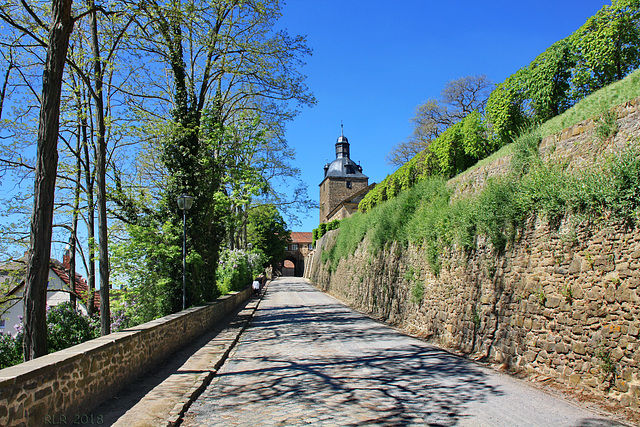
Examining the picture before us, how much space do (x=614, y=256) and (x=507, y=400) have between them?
2504mm

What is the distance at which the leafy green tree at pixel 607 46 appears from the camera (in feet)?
32.8

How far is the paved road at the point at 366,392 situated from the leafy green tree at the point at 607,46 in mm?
7652

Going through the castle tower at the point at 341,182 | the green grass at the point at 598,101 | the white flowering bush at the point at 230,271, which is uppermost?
the castle tower at the point at 341,182

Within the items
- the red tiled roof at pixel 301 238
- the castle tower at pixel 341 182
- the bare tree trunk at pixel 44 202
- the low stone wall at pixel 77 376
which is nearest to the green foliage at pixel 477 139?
the low stone wall at pixel 77 376

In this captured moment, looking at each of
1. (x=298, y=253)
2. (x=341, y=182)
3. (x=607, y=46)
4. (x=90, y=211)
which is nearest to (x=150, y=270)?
(x=90, y=211)

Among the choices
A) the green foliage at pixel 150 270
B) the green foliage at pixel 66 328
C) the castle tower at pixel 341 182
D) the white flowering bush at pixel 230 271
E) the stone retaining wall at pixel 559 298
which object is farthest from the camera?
the castle tower at pixel 341 182

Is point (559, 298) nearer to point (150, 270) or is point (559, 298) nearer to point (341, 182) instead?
point (150, 270)

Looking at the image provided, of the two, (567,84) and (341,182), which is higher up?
(341,182)

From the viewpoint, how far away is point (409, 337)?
40.3 feet

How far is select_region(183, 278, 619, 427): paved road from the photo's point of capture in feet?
17.1

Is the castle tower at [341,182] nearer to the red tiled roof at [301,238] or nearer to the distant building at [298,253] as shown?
the distant building at [298,253]

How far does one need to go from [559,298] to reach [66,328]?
Result: 12223 mm

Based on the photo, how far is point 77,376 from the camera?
5195mm

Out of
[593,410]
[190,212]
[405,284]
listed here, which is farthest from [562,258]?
[190,212]
